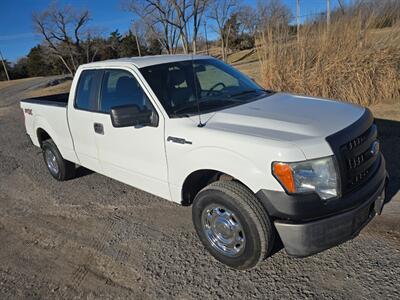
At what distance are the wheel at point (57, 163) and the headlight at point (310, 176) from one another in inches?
151

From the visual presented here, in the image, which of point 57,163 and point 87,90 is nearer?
point 87,90

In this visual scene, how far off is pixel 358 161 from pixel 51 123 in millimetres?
4263

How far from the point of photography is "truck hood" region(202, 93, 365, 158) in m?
2.41

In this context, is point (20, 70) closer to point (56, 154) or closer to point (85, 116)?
point (56, 154)

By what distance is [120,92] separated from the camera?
12.2ft

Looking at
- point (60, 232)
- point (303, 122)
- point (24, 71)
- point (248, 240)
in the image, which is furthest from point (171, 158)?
point (24, 71)

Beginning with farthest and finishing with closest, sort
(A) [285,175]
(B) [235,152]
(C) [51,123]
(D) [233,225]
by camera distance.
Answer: (C) [51,123]
(D) [233,225]
(B) [235,152]
(A) [285,175]

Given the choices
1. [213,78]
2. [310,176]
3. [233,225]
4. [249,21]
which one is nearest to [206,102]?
[213,78]

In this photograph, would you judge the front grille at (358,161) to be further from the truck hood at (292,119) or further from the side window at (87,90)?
the side window at (87,90)

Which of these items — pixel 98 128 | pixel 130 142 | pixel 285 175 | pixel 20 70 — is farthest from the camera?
pixel 20 70

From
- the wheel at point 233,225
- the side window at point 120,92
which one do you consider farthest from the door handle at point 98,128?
the wheel at point 233,225

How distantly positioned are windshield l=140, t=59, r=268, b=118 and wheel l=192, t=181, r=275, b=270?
85 centimetres

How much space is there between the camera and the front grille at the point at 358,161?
2.41m

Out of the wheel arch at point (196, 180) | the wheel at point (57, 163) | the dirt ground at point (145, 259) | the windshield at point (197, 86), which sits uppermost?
the windshield at point (197, 86)
